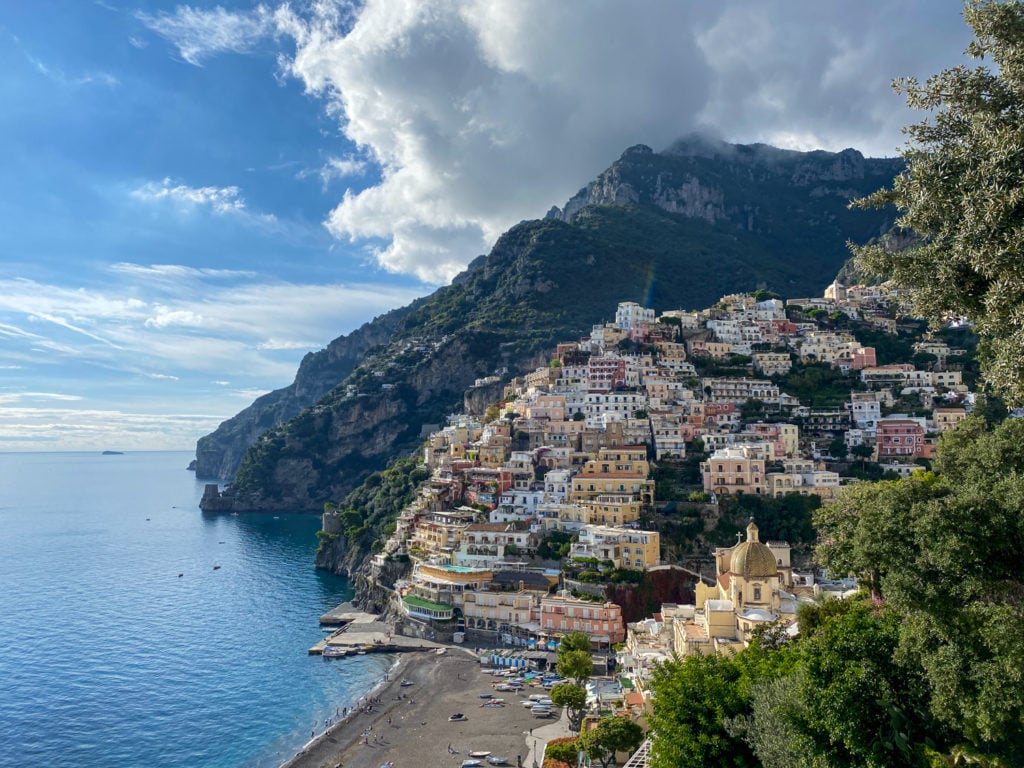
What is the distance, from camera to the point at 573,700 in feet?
121

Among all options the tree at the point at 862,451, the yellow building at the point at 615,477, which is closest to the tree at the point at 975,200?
the yellow building at the point at 615,477

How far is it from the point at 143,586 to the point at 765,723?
257ft

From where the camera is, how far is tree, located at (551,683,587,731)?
3700cm

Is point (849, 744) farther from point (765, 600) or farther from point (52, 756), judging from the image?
point (52, 756)

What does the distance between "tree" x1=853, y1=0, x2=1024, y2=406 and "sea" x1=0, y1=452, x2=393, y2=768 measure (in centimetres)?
3991

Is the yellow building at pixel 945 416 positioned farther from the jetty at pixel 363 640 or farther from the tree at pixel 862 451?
the jetty at pixel 363 640

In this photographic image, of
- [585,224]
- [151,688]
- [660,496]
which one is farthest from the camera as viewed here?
[585,224]

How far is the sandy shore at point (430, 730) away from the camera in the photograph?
3722 cm

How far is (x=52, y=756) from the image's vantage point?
38.3 meters

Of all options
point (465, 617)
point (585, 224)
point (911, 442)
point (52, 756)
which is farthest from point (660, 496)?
point (585, 224)

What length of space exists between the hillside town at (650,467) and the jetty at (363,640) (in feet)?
5.90

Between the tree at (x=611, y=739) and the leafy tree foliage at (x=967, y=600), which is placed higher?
the leafy tree foliage at (x=967, y=600)

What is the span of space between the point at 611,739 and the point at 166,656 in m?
40.9

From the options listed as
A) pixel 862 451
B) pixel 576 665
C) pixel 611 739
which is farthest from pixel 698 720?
pixel 862 451
